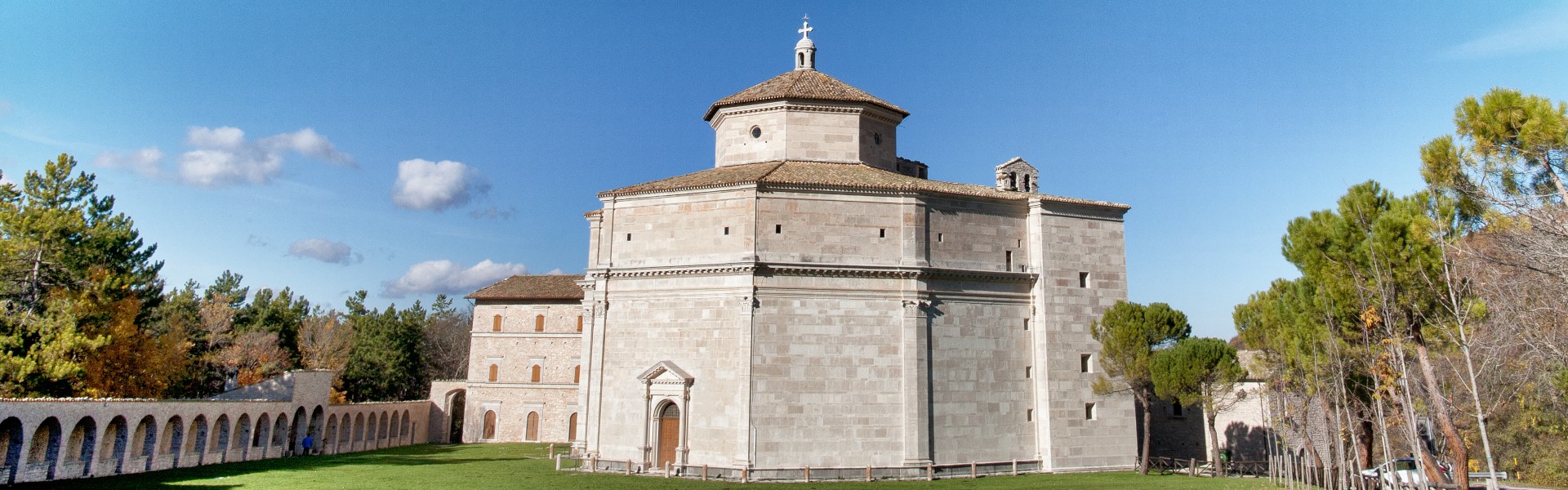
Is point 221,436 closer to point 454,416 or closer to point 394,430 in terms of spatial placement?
point 394,430

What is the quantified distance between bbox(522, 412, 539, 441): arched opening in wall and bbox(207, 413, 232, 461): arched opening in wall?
1442 centimetres

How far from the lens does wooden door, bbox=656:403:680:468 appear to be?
24297mm

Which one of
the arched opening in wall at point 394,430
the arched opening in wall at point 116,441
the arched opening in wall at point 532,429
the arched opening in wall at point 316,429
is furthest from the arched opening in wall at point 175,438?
the arched opening in wall at point 532,429

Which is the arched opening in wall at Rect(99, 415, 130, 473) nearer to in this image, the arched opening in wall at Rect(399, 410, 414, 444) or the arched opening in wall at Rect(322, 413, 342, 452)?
the arched opening in wall at Rect(322, 413, 342, 452)

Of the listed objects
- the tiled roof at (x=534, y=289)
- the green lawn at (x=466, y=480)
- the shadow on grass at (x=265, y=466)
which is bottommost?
the shadow on grass at (x=265, y=466)

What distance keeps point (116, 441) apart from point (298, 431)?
9.25m

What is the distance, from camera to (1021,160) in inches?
1130

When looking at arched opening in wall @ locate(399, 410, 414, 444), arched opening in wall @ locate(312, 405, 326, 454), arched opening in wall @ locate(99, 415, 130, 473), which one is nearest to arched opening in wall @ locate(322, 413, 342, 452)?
arched opening in wall @ locate(312, 405, 326, 454)

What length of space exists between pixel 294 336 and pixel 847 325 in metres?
39.2

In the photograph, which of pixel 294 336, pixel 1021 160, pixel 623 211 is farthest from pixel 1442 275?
pixel 294 336

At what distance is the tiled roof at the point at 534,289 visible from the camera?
138 ft

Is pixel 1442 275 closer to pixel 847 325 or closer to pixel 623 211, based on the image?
pixel 847 325

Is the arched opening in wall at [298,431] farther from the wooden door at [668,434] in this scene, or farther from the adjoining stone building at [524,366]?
the wooden door at [668,434]

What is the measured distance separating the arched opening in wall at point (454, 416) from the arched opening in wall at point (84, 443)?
20463mm
